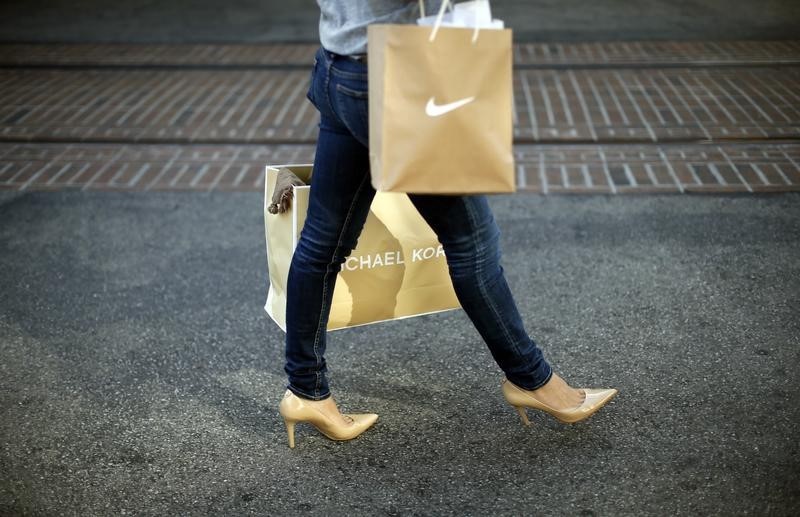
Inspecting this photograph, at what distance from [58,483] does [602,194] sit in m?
3.08

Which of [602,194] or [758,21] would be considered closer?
[602,194]

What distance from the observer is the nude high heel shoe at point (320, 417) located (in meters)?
2.58

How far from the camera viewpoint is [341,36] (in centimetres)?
206

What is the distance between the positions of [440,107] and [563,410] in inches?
43.3

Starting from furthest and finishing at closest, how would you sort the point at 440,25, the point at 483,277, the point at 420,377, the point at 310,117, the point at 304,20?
the point at 304,20
the point at 310,117
the point at 420,377
the point at 483,277
the point at 440,25

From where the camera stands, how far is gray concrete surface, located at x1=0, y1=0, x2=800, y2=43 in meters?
7.64

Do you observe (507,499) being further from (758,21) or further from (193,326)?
(758,21)

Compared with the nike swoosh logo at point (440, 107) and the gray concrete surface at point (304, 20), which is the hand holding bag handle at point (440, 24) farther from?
the gray concrete surface at point (304, 20)

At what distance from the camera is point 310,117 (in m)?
5.81

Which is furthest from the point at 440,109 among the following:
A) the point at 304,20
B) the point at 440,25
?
the point at 304,20

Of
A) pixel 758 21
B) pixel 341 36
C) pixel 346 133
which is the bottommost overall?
pixel 758 21

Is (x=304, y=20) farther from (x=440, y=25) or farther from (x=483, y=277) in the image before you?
(x=440, y=25)

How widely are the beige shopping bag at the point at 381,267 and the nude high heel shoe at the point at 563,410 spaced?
0.38 m

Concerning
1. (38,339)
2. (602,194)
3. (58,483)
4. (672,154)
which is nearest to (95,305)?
(38,339)
